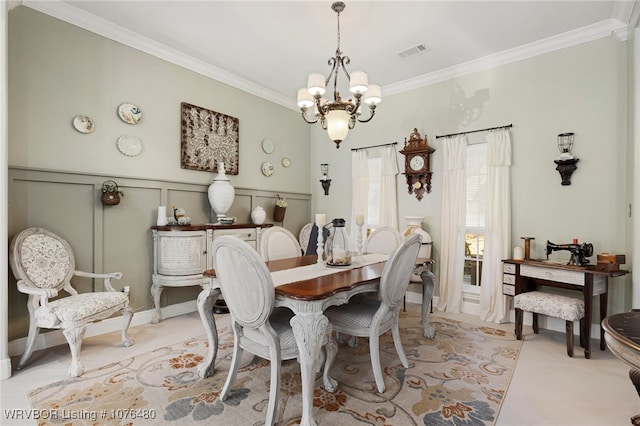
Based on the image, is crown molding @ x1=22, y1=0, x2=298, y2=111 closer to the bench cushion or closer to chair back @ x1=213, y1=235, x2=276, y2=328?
chair back @ x1=213, y1=235, x2=276, y2=328

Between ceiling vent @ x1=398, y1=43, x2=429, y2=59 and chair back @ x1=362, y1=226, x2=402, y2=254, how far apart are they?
208 cm

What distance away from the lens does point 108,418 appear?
1.89m

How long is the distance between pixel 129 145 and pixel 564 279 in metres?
4.60

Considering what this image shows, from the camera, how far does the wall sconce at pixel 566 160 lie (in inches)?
131

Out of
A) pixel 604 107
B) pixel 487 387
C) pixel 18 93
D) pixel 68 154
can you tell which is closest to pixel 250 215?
pixel 68 154

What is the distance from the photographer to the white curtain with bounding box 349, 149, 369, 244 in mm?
4977

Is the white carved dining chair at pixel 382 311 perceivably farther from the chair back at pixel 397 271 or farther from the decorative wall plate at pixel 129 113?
the decorative wall plate at pixel 129 113

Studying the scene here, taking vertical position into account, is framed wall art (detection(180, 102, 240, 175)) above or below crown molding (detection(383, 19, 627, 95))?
below

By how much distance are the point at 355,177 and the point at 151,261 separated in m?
3.08

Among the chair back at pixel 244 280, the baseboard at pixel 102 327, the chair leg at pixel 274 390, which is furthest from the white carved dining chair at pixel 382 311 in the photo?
the baseboard at pixel 102 327

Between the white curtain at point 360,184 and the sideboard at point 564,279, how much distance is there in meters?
2.13

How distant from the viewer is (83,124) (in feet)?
10.3

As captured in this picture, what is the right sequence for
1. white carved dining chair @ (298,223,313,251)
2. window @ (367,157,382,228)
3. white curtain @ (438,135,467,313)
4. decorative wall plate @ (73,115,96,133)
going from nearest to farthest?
1. decorative wall plate @ (73,115,96,133)
2. white curtain @ (438,135,467,313)
3. window @ (367,157,382,228)
4. white carved dining chair @ (298,223,313,251)

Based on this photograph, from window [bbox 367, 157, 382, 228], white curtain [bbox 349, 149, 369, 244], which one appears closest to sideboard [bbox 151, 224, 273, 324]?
white curtain [bbox 349, 149, 369, 244]
